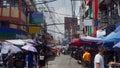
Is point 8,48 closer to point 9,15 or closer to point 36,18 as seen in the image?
point 9,15

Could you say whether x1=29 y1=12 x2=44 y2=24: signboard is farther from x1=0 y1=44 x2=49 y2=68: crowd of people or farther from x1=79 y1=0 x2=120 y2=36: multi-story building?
x1=0 y1=44 x2=49 y2=68: crowd of people

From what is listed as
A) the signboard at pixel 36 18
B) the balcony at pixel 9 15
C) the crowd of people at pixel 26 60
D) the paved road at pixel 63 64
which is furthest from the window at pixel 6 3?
the crowd of people at pixel 26 60

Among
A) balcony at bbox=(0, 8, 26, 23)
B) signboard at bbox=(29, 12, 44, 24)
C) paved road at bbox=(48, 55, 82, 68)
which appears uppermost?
balcony at bbox=(0, 8, 26, 23)

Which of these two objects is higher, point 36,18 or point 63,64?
point 36,18

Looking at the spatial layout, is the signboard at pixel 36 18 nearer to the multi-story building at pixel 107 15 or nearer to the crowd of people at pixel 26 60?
the multi-story building at pixel 107 15

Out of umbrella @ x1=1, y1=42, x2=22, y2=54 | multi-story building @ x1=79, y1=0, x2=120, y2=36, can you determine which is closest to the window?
multi-story building @ x1=79, y1=0, x2=120, y2=36

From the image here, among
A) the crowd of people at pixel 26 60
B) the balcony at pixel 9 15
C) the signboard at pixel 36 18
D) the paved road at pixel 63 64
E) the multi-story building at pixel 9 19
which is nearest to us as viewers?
the crowd of people at pixel 26 60

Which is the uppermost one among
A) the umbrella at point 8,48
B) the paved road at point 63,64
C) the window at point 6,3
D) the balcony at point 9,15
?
the window at point 6,3

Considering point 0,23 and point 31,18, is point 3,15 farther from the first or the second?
point 31,18

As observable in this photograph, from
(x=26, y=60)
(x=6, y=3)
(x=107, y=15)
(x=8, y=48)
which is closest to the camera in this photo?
(x=26, y=60)

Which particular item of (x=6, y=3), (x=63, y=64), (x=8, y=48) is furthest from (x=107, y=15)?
(x=6, y=3)

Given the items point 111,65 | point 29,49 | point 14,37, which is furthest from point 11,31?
point 111,65

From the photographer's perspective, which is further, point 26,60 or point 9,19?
point 9,19

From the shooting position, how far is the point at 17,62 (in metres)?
29.0
